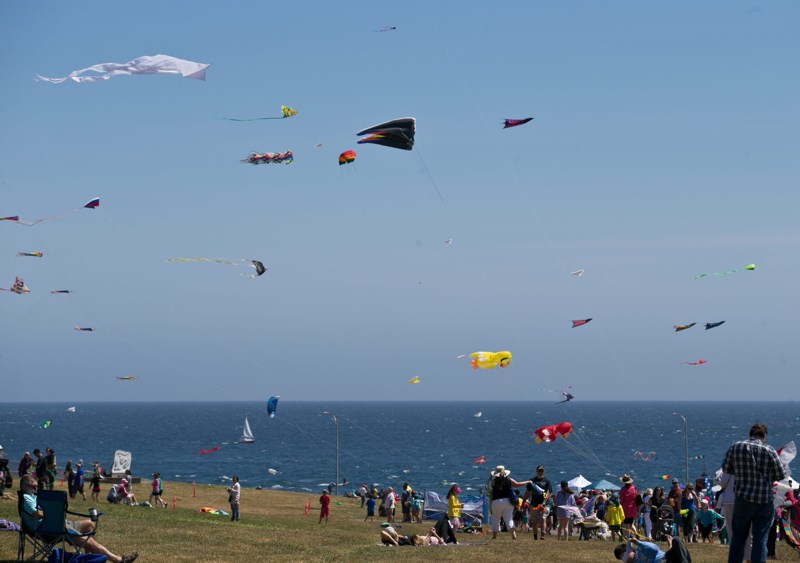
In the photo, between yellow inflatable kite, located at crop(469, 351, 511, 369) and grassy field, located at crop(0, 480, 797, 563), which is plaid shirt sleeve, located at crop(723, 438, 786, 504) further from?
yellow inflatable kite, located at crop(469, 351, 511, 369)

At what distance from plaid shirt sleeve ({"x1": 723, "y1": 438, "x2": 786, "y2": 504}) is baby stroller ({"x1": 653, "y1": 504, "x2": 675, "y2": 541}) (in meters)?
7.60

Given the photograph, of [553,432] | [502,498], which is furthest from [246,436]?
[502,498]

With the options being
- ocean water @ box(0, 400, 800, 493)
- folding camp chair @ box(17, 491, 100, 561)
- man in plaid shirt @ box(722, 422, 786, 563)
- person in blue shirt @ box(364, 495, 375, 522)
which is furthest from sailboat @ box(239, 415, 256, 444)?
man in plaid shirt @ box(722, 422, 786, 563)

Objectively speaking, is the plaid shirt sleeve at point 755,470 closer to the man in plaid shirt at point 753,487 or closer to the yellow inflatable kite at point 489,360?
the man in plaid shirt at point 753,487

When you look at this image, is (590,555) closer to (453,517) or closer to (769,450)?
(769,450)

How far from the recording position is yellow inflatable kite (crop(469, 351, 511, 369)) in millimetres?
28547

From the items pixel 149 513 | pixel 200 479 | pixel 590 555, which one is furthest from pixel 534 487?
pixel 200 479

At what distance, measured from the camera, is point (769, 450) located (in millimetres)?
10188

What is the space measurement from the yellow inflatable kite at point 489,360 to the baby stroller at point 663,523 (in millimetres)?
10825

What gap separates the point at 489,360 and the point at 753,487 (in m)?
18.8

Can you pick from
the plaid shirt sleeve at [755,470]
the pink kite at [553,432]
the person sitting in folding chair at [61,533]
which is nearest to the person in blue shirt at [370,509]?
the pink kite at [553,432]

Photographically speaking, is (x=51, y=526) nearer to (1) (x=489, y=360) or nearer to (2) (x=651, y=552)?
(2) (x=651, y=552)

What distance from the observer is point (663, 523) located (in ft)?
58.4

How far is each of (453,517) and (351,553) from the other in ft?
30.4
